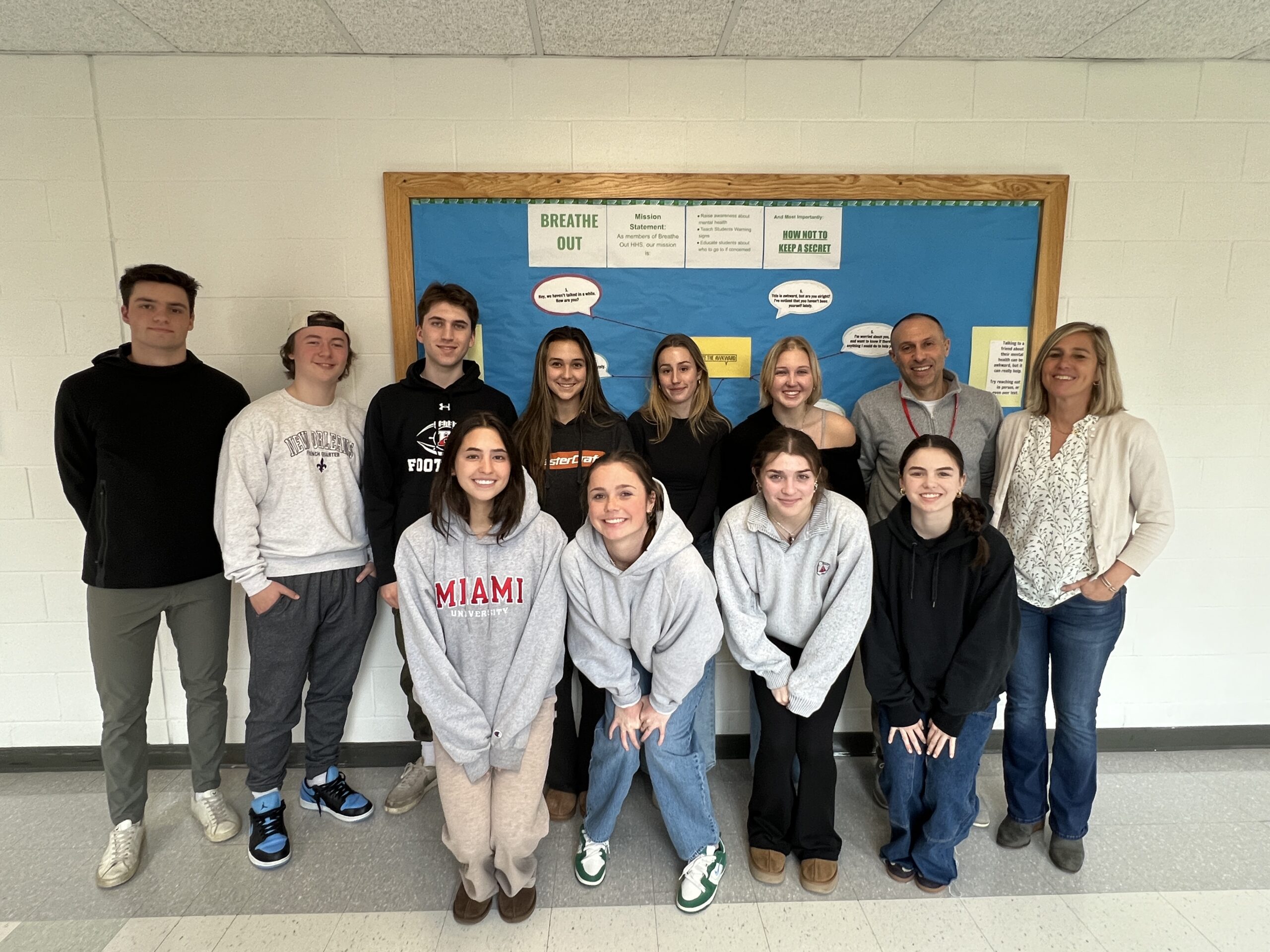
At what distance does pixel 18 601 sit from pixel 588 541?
2409 mm

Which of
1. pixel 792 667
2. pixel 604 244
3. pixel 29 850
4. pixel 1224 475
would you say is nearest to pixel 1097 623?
pixel 792 667

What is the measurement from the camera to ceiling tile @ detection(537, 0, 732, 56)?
6.59 feet

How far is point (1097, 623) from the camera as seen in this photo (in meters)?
1.98

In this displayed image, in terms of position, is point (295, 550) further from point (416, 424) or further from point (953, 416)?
point (953, 416)

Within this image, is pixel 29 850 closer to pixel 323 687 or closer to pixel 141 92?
pixel 323 687

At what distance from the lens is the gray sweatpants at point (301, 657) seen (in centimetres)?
212

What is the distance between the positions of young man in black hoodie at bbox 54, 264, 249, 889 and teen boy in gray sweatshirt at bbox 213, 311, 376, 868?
123 millimetres

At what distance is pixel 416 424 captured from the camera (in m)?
2.14

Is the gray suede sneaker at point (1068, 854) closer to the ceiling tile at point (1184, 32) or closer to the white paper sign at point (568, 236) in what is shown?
the white paper sign at point (568, 236)

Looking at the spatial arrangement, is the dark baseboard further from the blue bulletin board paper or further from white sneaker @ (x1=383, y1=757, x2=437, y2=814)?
the blue bulletin board paper

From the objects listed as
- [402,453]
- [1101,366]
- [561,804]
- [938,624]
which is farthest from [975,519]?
[402,453]

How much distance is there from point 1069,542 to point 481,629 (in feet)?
5.88

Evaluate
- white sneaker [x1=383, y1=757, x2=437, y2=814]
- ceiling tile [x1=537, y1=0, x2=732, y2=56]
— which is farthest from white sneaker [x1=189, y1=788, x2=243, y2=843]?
ceiling tile [x1=537, y1=0, x2=732, y2=56]

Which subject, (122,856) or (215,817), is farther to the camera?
(215,817)
